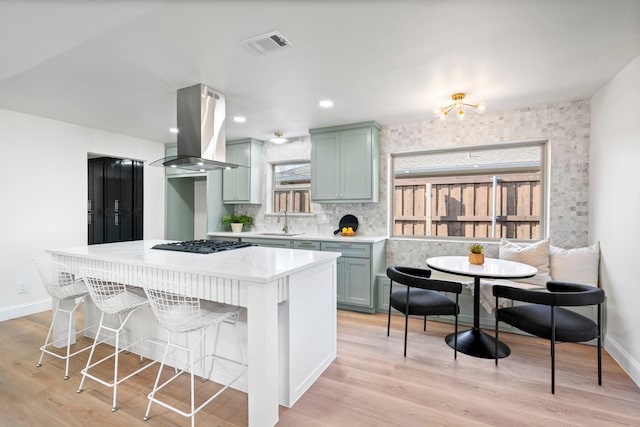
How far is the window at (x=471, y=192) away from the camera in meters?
3.65

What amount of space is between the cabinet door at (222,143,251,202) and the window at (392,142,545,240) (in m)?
2.33

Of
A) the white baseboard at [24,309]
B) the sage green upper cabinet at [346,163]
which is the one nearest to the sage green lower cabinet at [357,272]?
the sage green upper cabinet at [346,163]

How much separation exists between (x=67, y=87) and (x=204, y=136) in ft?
4.47

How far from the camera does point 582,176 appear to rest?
10.7ft

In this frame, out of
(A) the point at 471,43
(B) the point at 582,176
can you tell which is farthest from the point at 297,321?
(B) the point at 582,176

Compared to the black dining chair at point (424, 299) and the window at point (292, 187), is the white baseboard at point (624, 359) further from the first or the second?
the window at point (292, 187)

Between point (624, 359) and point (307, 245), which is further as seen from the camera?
point (307, 245)

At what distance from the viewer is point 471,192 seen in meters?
3.94

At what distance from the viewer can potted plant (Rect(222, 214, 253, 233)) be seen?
5.02 m

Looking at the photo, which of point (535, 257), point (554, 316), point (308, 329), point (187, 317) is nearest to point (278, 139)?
point (308, 329)

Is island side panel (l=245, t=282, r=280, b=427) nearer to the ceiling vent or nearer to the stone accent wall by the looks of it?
the ceiling vent

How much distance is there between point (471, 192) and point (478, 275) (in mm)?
1787

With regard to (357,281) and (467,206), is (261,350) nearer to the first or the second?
(357,281)

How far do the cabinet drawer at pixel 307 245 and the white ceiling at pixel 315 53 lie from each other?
1681 mm
